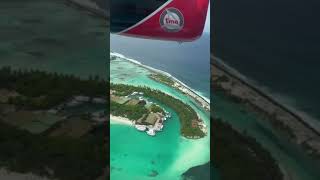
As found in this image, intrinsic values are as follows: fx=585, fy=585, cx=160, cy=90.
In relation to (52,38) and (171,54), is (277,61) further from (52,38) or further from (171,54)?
(52,38)

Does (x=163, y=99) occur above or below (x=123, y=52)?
below

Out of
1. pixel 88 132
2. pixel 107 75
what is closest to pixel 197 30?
pixel 107 75

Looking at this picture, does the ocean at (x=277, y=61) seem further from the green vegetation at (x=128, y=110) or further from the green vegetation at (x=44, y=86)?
the green vegetation at (x=44, y=86)

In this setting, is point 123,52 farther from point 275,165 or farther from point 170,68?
point 275,165

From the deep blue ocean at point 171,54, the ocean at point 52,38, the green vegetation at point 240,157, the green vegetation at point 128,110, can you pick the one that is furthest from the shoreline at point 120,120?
the green vegetation at point 240,157

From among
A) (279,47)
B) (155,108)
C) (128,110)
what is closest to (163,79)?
(155,108)

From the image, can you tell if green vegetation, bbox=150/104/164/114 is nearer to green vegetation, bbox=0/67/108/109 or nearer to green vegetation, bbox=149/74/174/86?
green vegetation, bbox=149/74/174/86
